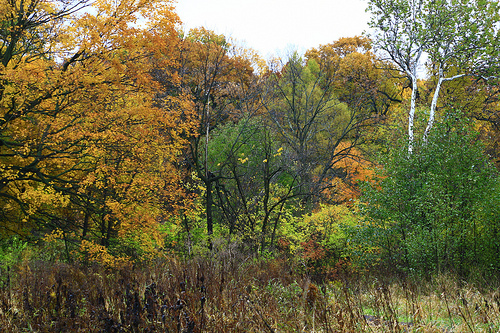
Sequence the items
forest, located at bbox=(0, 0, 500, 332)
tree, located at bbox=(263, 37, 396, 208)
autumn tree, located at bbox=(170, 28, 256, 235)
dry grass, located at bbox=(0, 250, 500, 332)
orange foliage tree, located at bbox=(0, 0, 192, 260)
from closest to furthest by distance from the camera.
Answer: dry grass, located at bbox=(0, 250, 500, 332)
forest, located at bbox=(0, 0, 500, 332)
orange foliage tree, located at bbox=(0, 0, 192, 260)
autumn tree, located at bbox=(170, 28, 256, 235)
tree, located at bbox=(263, 37, 396, 208)

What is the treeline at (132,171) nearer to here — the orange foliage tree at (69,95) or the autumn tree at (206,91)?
the orange foliage tree at (69,95)

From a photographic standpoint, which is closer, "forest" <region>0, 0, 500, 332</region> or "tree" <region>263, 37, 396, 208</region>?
"forest" <region>0, 0, 500, 332</region>

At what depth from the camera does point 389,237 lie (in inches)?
446

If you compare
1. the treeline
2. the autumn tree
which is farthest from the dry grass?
the autumn tree

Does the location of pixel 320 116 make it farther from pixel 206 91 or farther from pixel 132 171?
pixel 132 171

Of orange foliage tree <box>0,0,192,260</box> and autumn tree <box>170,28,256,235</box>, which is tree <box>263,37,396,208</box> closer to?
autumn tree <box>170,28,256,235</box>

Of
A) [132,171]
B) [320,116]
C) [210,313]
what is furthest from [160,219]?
[320,116]

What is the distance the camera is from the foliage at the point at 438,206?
8953mm

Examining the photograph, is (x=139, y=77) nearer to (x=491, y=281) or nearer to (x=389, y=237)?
(x=389, y=237)

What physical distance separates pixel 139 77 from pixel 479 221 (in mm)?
9195

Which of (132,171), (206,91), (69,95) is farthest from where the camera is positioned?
(206,91)

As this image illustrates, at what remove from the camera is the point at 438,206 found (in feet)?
30.2

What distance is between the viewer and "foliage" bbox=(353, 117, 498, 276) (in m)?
8.95

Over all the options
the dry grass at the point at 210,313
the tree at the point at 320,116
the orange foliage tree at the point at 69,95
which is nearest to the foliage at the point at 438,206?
the dry grass at the point at 210,313
